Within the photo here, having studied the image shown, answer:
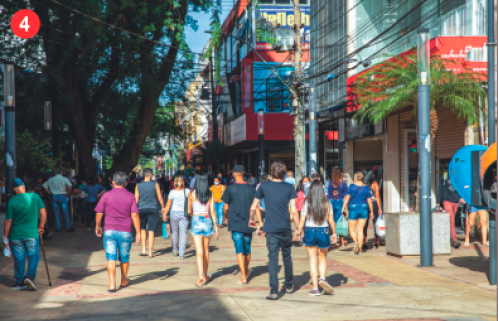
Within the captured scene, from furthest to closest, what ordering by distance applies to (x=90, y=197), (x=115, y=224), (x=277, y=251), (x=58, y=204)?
(x=90, y=197)
(x=58, y=204)
(x=115, y=224)
(x=277, y=251)

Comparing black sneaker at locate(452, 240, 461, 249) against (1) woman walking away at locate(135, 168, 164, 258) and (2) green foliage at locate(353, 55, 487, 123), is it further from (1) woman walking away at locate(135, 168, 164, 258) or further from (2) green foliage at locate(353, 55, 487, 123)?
(1) woman walking away at locate(135, 168, 164, 258)

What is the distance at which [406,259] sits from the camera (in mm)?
10906

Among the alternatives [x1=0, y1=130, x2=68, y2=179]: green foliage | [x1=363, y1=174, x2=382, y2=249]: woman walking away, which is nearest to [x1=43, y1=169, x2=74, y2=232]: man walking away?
[x1=0, y1=130, x2=68, y2=179]: green foliage

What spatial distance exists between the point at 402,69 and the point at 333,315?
8464mm

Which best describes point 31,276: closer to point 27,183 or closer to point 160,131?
point 27,183

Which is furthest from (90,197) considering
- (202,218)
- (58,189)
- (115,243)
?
(115,243)

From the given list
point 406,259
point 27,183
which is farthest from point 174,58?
point 406,259

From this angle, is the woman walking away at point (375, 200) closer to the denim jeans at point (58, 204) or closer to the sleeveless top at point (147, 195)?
the sleeveless top at point (147, 195)

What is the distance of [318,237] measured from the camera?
7836 millimetres

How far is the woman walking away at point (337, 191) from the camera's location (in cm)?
1239

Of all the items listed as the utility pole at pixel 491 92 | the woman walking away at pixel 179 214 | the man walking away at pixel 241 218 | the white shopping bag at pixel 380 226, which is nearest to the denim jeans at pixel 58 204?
the woman walking away at pixel 179 214

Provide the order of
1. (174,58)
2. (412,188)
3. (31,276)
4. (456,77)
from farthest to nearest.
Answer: (174,58) < (412,188) < (456,77) < (31,276)

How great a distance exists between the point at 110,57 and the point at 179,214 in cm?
1076

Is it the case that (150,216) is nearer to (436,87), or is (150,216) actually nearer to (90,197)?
(436,87)
